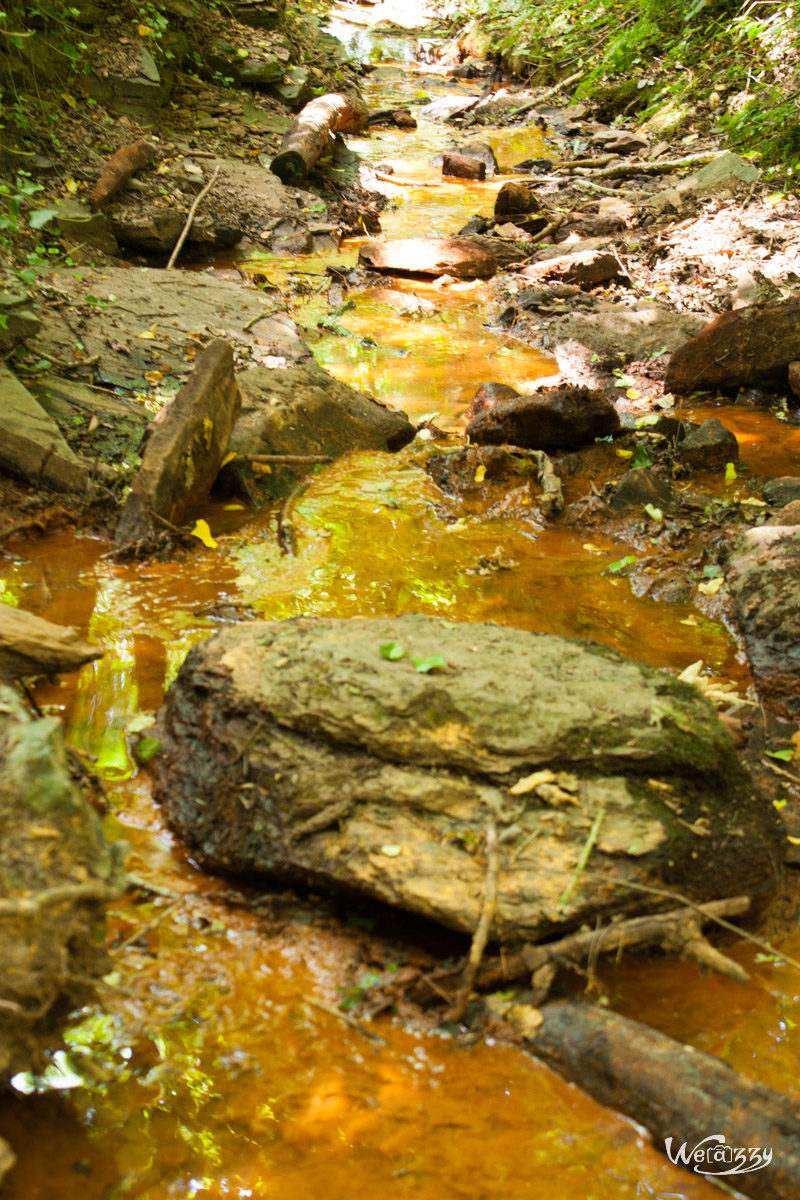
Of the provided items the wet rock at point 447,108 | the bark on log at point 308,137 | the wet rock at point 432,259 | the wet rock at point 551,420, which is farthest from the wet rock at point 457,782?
the wet rock at point 447,108

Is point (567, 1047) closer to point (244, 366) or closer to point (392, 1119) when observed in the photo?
point (392, 1119)

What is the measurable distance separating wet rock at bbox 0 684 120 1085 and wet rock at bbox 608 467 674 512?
4.43m

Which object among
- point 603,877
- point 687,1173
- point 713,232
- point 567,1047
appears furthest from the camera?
point 713,232

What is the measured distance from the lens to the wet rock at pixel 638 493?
5688 mm

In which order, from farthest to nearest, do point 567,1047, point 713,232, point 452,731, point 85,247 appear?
point 713,232 < point 85,247 < point 452,731 < point 567,1047

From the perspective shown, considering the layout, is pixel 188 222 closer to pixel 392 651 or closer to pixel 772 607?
pixel 772 607

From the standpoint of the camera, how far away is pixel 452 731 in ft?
9.53

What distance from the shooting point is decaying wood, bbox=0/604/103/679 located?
118 inches

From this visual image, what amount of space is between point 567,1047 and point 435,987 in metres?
0.41

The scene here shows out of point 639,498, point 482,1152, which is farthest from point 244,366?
point 482,1152

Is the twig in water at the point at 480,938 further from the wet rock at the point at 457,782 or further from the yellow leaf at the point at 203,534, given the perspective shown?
the yellow leaf at the point at 203,534

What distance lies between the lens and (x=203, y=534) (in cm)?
503

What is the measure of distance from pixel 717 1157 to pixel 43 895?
178 cm

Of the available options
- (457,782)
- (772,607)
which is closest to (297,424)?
(772,607)
